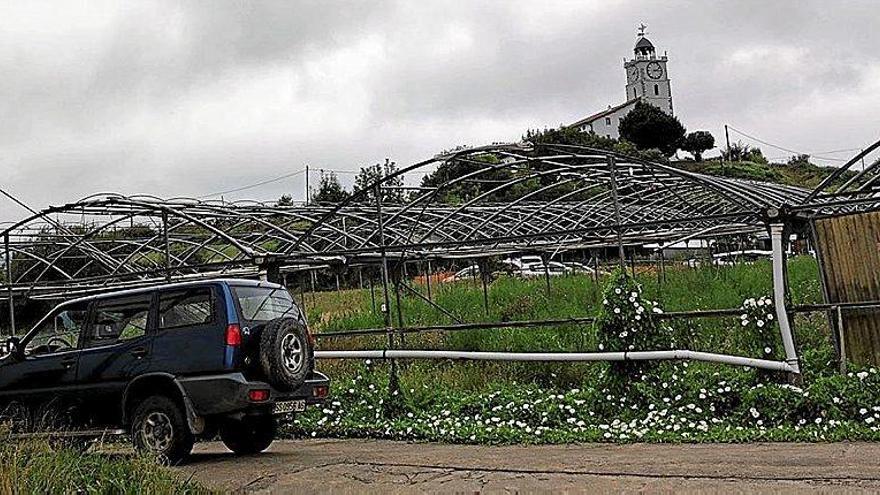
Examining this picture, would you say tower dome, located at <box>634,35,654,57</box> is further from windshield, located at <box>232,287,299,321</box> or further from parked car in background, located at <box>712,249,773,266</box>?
windshield, located at <box>232,287,299,321</box>

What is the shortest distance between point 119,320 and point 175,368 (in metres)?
1.05

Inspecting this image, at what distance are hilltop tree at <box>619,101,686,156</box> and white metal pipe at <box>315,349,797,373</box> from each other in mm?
48012

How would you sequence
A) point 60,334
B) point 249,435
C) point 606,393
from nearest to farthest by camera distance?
point 249,435 < point 60,334 < point 606,393

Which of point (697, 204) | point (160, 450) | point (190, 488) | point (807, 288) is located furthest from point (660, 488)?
point (697, 204)

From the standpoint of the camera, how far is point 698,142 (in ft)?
202

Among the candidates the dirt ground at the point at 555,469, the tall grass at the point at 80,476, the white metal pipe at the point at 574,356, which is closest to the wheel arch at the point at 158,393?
the dirt ground at the point at 555,469

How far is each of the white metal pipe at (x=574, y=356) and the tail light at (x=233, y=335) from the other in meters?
3.47

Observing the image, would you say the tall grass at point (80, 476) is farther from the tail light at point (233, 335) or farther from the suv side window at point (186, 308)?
the suv side window at point (186, 308)

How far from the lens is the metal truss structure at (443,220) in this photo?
13.0 metres

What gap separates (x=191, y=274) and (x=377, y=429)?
Result: 6373 millimetres

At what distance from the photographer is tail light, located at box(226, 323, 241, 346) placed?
30.0 ft

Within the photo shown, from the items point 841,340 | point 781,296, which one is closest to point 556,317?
point 781,296

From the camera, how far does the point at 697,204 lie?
2152 centimetres

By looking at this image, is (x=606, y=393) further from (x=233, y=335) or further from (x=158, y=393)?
(x=158, y=393)
